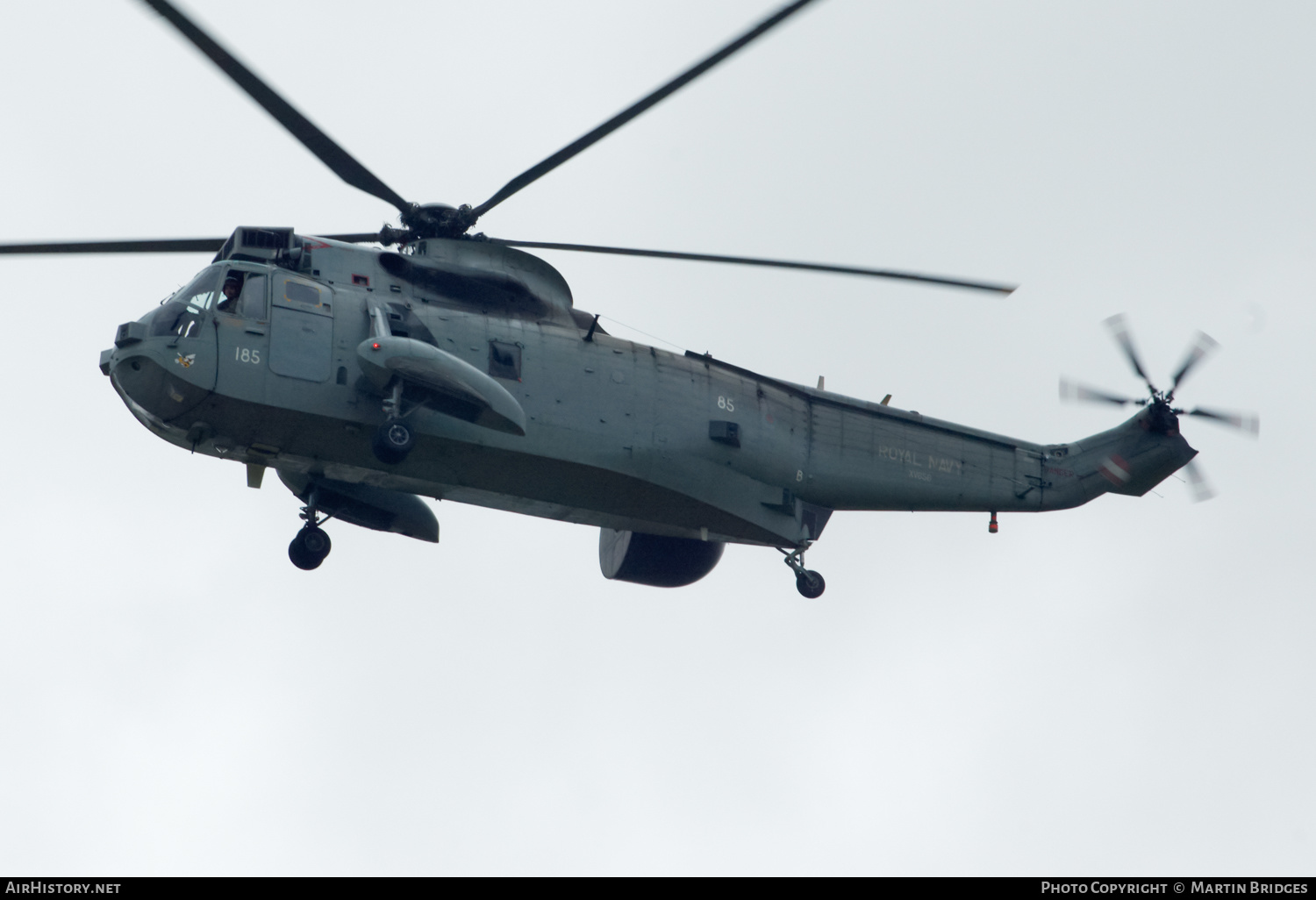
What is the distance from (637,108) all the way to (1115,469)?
11.4 m

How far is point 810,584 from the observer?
87.5 ft

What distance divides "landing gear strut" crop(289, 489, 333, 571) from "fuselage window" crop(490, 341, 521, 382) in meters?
3.27

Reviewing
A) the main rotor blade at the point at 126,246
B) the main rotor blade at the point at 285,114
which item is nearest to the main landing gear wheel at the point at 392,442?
the main rotor blade at the point at 285,114

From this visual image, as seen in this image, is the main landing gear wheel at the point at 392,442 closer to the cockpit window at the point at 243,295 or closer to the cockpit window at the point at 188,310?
the cockpit window at the point at 243,295

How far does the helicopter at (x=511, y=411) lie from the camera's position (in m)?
21.9

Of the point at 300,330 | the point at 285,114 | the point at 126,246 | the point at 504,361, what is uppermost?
the point at 285,114

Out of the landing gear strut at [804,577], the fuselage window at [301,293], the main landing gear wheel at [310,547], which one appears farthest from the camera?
the landing gear strut at [804,577]

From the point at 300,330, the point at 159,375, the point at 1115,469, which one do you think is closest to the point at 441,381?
the point at 300,330

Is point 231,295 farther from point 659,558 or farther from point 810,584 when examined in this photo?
point 810,584

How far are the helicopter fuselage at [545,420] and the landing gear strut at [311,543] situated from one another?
2.88 feet

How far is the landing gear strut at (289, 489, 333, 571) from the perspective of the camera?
2416cm

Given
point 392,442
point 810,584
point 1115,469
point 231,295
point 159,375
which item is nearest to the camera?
point 159,375

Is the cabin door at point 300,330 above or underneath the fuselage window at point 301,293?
underneath

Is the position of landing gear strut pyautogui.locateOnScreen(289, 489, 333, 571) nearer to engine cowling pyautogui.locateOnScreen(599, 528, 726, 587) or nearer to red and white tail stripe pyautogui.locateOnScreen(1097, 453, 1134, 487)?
engine cowling pyautogui.locateOnScreen(599, 528, 726, 587)
